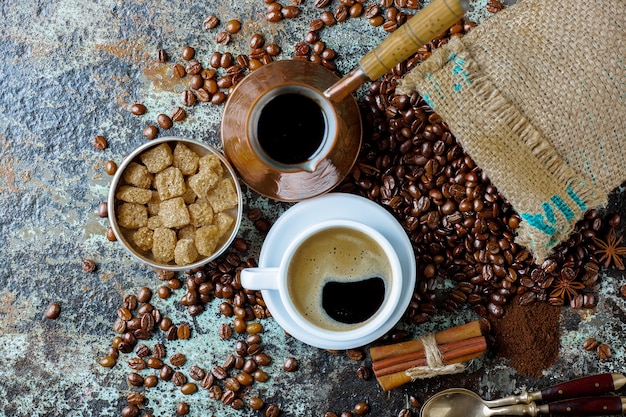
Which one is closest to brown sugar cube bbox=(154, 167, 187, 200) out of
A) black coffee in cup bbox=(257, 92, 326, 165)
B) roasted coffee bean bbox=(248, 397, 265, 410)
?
black coffee in cup bbox=(257, 92, 326, 165)

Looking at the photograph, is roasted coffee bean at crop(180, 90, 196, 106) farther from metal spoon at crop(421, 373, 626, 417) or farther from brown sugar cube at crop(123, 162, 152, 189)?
metal spoon at crop(421, 373, 626, 417)

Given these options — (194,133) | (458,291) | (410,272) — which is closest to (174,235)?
A: (194,133)

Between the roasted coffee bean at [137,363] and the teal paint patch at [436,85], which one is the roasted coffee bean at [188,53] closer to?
the teal paint patch at [436,85]

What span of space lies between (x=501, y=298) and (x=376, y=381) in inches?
15.9

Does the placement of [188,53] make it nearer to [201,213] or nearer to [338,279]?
[201,213]

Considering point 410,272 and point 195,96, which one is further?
point 195,96

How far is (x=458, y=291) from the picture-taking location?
68.3 inches

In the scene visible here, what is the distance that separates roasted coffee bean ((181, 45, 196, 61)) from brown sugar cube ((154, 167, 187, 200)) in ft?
1.08

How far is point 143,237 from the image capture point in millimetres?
1648

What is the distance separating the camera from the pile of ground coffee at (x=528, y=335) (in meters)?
1.72

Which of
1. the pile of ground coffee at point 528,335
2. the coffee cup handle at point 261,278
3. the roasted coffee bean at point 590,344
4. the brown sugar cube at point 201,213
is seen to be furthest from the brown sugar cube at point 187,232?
the roasted coffee bean at point 590,344

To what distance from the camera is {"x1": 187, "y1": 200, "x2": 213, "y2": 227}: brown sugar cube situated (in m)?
1.65

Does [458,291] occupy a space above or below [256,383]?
above

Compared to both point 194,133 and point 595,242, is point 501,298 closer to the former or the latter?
point 595,242
